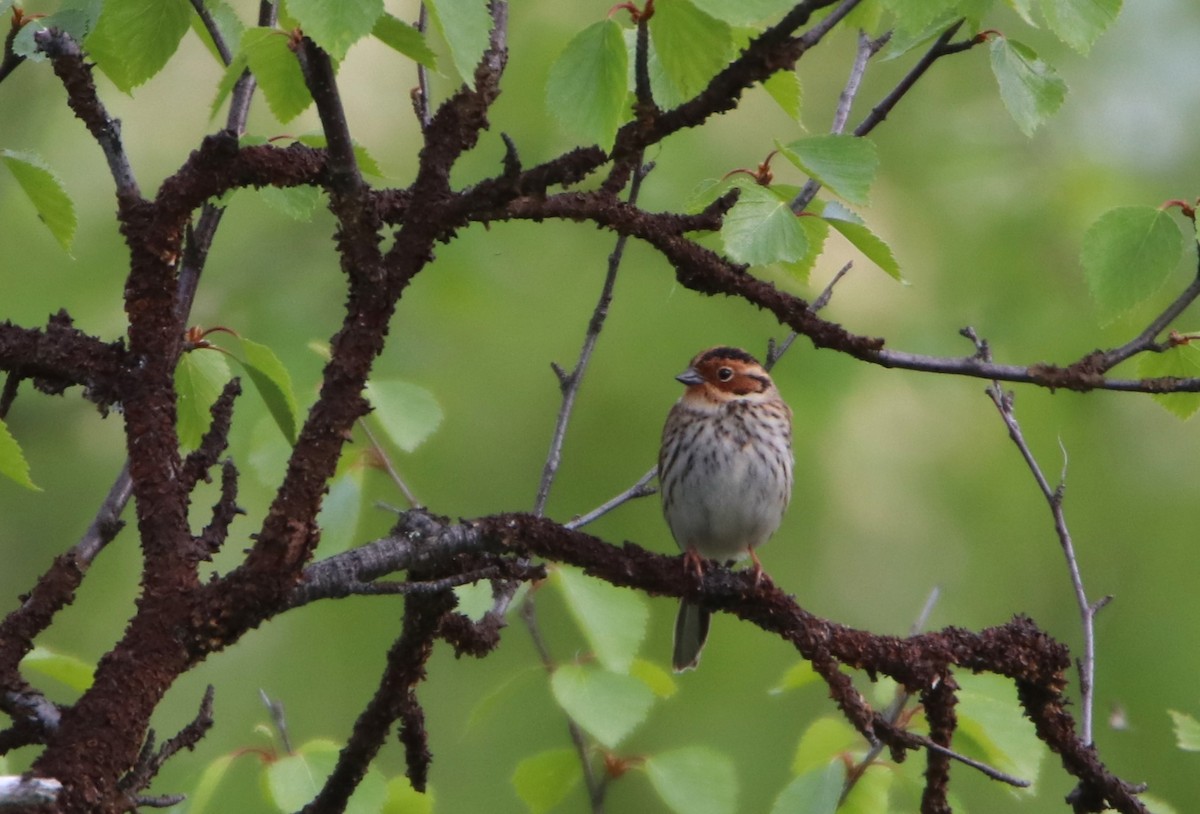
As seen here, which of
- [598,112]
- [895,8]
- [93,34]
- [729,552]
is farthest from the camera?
[729,552]

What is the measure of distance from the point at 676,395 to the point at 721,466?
2.75 ft

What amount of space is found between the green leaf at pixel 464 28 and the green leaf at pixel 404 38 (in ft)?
0.50

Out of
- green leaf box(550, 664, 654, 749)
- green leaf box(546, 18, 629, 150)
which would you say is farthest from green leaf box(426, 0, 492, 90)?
green leaf box(550, 664, 654, 749)

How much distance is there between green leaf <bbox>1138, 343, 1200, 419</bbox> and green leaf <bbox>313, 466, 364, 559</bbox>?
72.6 inches

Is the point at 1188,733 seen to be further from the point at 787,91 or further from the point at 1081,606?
the point at 787,91

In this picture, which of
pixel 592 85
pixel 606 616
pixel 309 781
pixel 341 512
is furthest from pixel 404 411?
pixel 592 85

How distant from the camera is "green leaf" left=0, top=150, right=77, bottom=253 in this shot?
2236mm

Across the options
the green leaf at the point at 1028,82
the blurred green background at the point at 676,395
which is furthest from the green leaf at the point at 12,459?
the blurred green background at the point at 676,395

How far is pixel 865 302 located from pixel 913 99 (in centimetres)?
112

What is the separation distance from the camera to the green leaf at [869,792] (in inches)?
130

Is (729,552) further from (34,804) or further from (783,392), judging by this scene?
(34,804)

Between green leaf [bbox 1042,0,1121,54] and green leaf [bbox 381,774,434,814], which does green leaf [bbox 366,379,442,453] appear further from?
green leaf [bbox 1042,0,1121,54]

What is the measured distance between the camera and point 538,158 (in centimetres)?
512

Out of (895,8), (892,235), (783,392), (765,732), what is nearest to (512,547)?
(895,8)
